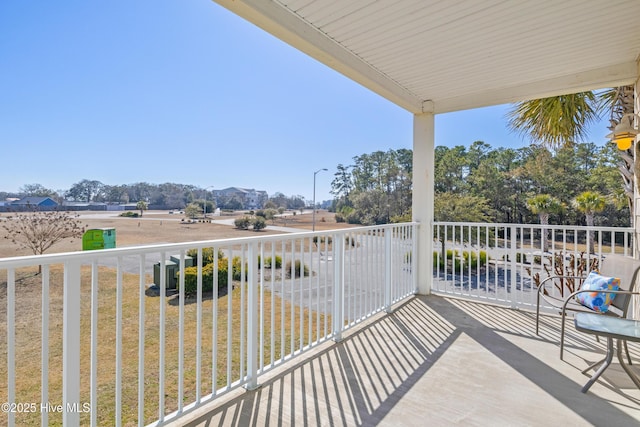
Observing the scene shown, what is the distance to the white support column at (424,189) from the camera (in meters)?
4.15

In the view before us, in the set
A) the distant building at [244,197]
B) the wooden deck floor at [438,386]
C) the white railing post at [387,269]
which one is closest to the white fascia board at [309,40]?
the white railing post at [387,269]

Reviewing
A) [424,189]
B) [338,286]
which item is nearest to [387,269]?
[338,286]

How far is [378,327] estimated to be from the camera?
3.11 m

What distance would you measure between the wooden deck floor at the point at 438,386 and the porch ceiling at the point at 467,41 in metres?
2.43

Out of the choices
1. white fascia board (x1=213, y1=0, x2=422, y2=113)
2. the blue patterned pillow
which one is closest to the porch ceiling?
white fascia board (x1=213, y1=0, x2=422, y2=113)

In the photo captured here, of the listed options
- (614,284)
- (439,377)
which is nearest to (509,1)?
(614,284)

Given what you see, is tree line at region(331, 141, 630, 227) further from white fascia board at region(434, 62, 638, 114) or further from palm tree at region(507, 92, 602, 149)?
white fascia board at region(434, 62, 638, 114)

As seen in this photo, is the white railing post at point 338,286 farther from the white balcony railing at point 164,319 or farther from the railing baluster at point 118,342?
the railing baluster at point 118,342

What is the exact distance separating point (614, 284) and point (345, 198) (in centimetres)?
1849

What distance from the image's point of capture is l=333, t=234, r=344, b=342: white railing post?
2.77 meters

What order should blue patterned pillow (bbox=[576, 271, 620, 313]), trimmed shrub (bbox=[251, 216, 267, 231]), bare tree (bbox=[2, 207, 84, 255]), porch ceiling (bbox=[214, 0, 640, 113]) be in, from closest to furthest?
porch ceiling (bbox=[214, 0, 640, 113]) → blue patterned pillow (bbox=[576, 271, 620, 313]) → bare tree (bbox=[2, 207, 84, 255]) → trimmed shrub (bbox=[251, 216, 267, 231])

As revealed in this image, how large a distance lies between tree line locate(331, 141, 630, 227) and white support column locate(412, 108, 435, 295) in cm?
779

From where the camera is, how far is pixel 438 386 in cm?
206

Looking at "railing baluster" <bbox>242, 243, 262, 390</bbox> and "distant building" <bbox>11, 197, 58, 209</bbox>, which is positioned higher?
"distant building" <bbox>11, 197, 58, 209</bbox>
